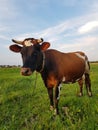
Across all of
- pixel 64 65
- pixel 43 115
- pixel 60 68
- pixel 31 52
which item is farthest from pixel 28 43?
pixel 43 115

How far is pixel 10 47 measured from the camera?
8.51 meters

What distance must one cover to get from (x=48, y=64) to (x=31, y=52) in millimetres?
1091

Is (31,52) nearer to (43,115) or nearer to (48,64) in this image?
(48,64)

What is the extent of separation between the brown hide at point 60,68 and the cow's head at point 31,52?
0.43m

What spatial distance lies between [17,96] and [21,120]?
4035mm

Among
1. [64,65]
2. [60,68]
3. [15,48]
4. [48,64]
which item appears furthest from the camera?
[64,65]

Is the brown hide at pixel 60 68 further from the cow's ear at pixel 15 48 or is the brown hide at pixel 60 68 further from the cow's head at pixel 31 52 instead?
the cow's ear at pixel 15 48

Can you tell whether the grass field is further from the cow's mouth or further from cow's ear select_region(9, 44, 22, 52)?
cow's ear select_region(9, 44, 22, 52)

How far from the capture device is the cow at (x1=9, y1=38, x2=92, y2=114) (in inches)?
306

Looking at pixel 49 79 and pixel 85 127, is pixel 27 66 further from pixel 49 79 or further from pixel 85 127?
pixel 85 127

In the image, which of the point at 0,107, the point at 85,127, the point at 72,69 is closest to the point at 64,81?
the point at 72,69

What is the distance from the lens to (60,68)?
8992 mm

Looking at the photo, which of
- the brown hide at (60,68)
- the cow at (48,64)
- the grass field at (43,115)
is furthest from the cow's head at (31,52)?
the grass field at (43,115)

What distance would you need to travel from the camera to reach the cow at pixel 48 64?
7770 mm
